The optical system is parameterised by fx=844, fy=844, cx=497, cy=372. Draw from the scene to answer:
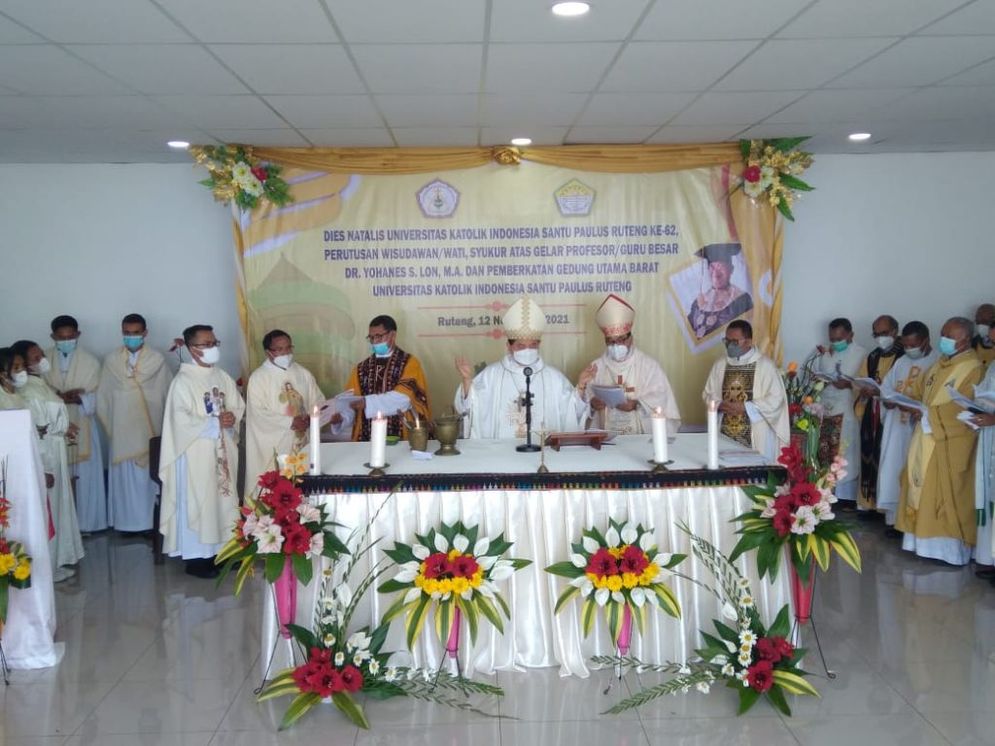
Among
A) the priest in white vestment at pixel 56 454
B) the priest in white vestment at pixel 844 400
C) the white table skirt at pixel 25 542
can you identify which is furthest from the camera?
the priest in white vestment at pixel 844 400

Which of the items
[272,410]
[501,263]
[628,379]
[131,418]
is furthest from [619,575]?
[131,418]

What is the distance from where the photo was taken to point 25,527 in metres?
4.31

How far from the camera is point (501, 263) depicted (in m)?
7.09

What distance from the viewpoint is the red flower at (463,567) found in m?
3.71

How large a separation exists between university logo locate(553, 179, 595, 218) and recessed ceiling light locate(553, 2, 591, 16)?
3.29 m

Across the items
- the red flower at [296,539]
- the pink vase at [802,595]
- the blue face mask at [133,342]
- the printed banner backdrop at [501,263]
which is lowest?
the pink vase at [802,595]

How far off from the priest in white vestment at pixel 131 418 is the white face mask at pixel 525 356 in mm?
3354

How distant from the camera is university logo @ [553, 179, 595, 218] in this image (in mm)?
7027

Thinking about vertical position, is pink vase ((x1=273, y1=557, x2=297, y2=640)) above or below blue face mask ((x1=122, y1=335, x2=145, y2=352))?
below

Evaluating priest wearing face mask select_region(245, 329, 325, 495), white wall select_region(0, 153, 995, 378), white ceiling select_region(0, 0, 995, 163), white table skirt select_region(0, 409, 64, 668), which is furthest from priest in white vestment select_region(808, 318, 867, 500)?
white table skirt select_region(0, 409, 64, 668)

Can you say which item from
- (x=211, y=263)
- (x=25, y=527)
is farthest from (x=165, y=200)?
(x=25, y=527)

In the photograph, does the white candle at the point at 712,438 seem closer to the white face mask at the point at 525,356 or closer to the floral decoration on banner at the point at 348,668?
the floral decoration on banner at the point at 348,668

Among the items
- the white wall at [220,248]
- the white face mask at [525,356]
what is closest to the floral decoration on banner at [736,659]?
the white face mask at [525,356]

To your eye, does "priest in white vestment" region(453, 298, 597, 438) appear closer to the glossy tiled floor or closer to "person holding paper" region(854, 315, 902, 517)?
the glossy tiled floor
